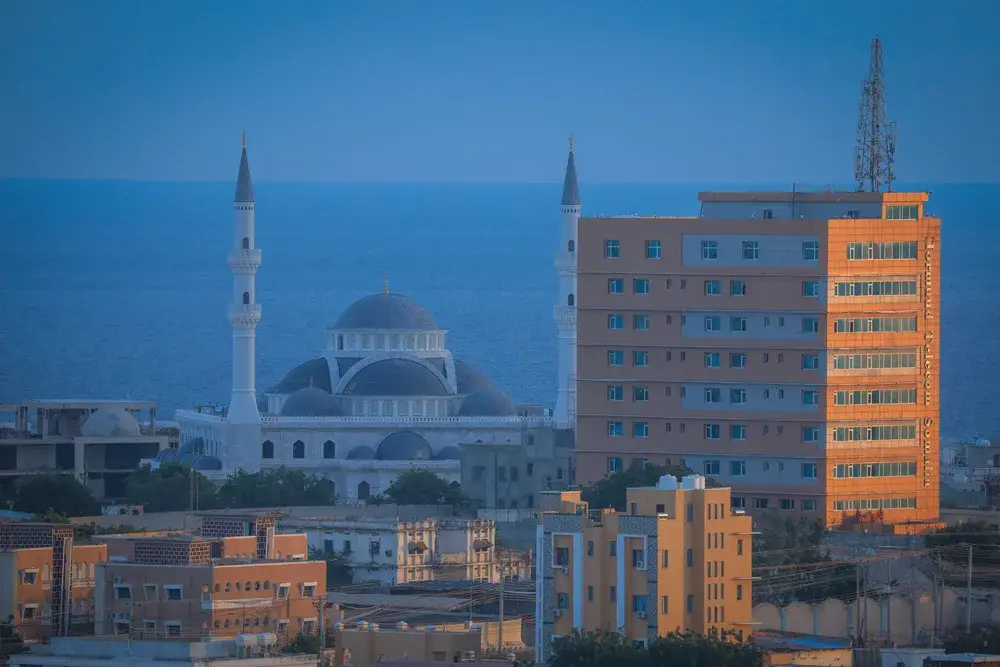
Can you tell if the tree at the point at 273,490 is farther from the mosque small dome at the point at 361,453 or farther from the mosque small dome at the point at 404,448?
the mosque small dome at the point at 361,453

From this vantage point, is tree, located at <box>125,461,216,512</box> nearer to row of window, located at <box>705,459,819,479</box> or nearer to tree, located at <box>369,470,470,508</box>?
tree, located at <box>369,470,470,508</box>

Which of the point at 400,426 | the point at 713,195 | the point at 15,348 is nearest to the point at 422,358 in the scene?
the point at 400,426

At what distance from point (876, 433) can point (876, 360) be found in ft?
5.72

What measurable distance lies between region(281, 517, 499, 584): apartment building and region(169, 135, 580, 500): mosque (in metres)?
23.2

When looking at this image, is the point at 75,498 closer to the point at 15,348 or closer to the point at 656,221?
the point at 656,221

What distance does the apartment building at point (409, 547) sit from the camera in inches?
3191

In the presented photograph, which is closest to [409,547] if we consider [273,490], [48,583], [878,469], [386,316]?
[878,469]

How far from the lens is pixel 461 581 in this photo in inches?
3002

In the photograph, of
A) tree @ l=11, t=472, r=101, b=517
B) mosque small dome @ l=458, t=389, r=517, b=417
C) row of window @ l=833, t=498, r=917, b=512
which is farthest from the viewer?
mosque small dome @ l=458, t=389, r=517, b=417

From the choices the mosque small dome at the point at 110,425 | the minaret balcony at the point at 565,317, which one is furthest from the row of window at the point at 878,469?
the mosque small dome at the point at 110,425

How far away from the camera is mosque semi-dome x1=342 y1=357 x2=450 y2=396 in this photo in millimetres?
116688

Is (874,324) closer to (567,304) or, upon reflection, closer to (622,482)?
(622,482)

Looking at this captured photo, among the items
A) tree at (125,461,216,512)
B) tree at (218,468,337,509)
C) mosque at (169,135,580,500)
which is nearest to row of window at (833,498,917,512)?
tree at (218,468,337,509)

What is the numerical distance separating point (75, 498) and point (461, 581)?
74.0ft
